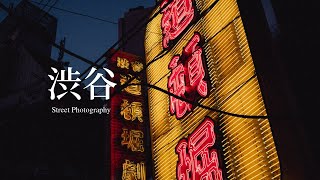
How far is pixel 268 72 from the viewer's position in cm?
602

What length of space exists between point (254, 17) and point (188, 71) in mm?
2042

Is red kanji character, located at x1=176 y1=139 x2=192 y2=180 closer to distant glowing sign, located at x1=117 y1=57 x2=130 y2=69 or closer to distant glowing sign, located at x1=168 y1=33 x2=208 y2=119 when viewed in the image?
distant glowing sign, located at x1=168 y1=33 x2=208 y2=119

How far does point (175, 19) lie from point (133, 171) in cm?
433

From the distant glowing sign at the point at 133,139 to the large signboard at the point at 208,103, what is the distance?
69cm

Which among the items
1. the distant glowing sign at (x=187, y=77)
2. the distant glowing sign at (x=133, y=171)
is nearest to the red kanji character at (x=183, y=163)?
the distant glowing sign at (x=187, y=77)

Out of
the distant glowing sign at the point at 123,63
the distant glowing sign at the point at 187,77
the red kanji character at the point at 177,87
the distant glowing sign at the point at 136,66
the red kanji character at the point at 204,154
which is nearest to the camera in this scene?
the red kanji character at the point at 204,154

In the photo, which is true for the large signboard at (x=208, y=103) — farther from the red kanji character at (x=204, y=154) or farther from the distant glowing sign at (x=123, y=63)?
the distant glowing sign at (x=123, y=63)

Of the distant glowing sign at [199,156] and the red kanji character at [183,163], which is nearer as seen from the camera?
the distant glowing sign at [199,156]

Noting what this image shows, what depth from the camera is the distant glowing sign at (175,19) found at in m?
9.02

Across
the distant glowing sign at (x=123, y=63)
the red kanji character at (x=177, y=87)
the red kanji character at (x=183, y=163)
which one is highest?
the distant glowing sign at (x=123, y=63)

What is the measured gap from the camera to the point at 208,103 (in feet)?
24.3
